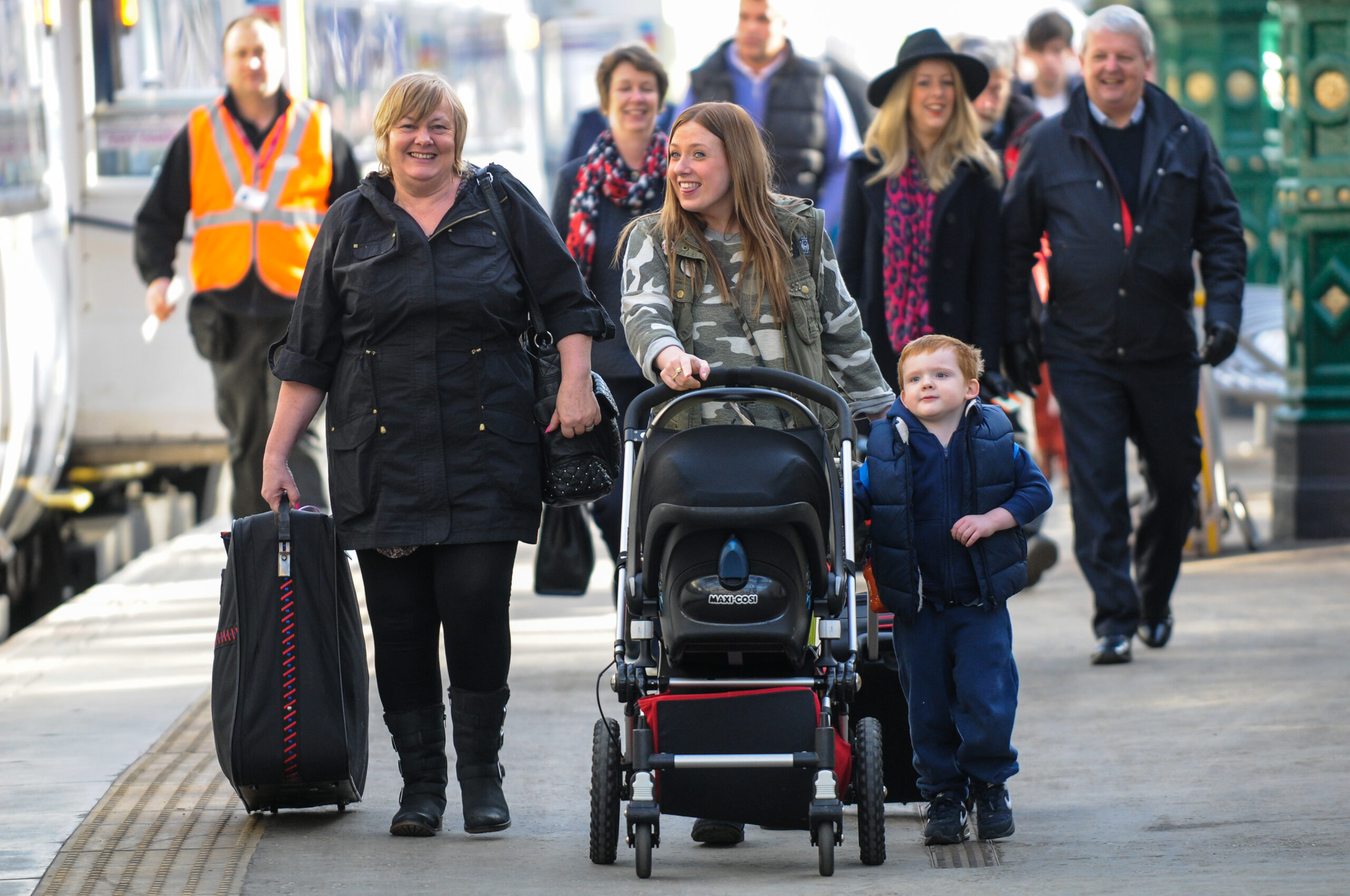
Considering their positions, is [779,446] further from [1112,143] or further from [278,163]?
[278,163]

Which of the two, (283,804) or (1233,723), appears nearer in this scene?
(283,804)

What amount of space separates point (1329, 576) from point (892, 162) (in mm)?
2816

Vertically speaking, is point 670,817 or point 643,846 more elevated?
point 643,846

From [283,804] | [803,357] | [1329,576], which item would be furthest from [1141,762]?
[1329,576]

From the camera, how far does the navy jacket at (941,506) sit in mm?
4840

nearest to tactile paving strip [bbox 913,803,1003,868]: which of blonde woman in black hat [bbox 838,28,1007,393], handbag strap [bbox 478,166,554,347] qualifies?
handbag strap [bbox 478,166,554,347]

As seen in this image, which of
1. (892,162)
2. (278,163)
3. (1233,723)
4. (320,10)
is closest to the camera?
(1233,723)

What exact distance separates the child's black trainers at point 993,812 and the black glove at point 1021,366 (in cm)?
246

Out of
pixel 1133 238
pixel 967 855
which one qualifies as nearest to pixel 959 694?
pixel 967 855

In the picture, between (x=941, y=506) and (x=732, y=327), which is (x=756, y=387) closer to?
(x=732, y=327)

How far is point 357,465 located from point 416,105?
2.68 feet

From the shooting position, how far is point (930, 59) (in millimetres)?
6941

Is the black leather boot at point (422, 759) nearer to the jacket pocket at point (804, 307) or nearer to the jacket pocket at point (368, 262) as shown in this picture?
the jacket pocket at point (368, 262)

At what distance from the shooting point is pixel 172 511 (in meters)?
12.2
